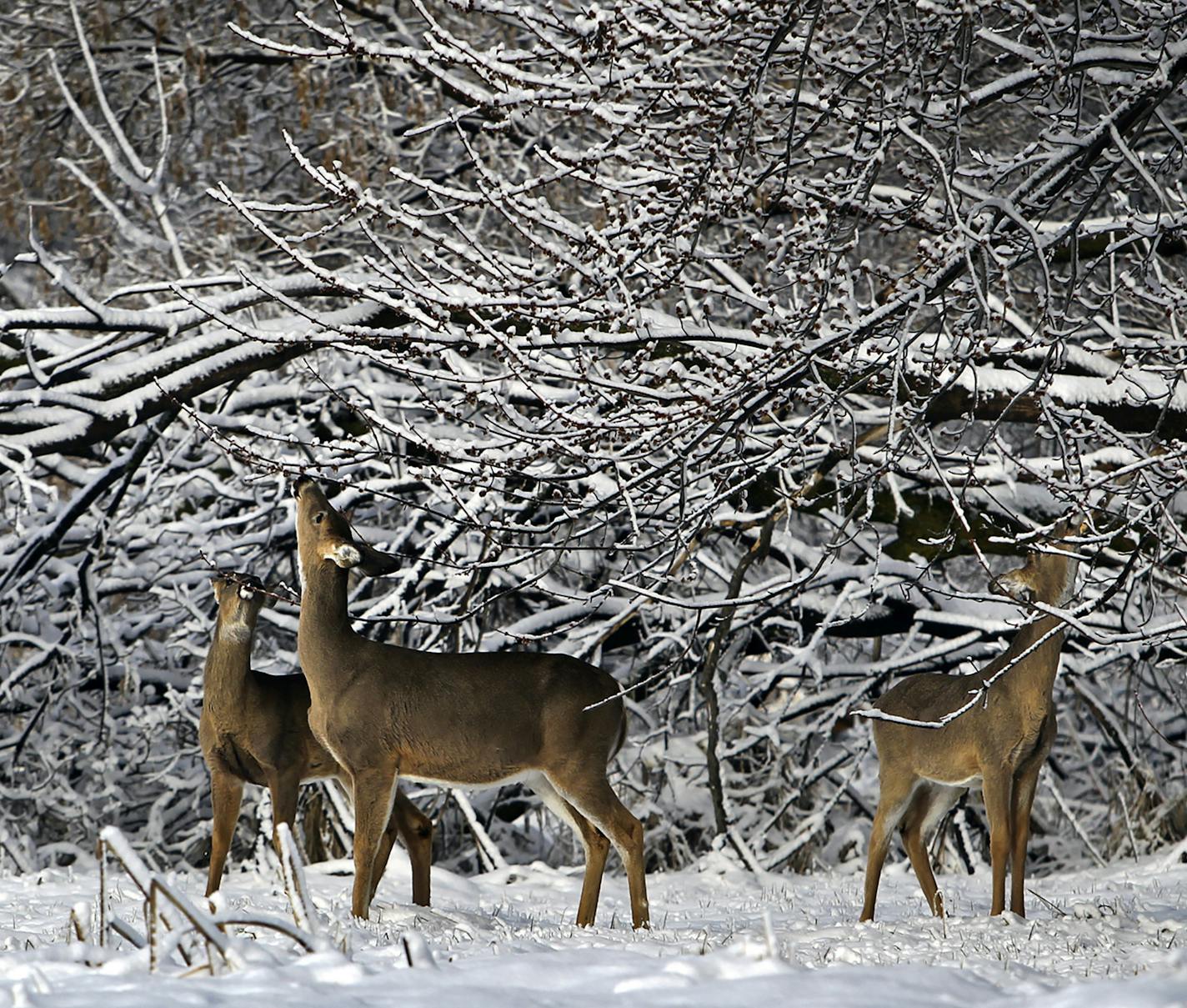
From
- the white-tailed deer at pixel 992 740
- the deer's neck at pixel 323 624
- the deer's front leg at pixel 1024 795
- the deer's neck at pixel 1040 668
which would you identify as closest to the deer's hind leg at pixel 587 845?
the deer's neck at pixel 323 624

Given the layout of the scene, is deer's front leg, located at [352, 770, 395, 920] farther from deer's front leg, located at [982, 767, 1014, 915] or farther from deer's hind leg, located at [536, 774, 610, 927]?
deer's front leg, located at [982, 767, 1014, 915]

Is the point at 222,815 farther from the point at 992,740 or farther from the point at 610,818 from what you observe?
the point at 992,740

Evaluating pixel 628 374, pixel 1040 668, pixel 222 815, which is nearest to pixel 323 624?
pixel 222 815

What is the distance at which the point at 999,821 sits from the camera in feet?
22.8

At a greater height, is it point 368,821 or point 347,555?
point 347,555

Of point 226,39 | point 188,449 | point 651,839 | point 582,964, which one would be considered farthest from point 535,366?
point 226,39

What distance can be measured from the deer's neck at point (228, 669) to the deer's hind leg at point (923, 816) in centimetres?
315

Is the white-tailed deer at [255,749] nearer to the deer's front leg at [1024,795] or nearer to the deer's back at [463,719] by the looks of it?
the deer's back at [463,719]

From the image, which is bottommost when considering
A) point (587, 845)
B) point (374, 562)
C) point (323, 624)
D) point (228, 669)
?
point (587, 845)

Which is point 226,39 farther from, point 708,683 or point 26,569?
point 708,683

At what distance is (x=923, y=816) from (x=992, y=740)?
0.96m

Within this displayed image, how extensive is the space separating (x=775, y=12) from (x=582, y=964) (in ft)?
11.1

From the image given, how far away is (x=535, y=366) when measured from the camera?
20.4ft

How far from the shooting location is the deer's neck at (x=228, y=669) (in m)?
7.50
